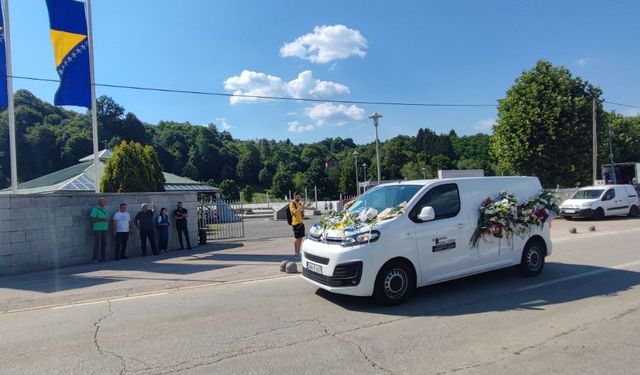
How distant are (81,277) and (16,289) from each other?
1455mm

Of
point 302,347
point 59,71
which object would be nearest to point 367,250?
point 302,347

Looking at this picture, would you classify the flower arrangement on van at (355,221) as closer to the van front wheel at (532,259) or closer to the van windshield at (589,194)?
the van front wheel at (532,259)

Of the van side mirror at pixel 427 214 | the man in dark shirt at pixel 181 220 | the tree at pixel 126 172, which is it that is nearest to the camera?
the van side mirror at pixel 427 214

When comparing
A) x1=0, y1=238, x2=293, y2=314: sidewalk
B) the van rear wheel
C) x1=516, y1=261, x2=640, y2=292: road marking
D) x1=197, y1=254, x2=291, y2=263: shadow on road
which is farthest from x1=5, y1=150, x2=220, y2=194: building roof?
the van rear wheel

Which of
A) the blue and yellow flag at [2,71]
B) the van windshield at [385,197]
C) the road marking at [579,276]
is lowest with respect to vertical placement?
the road marking at [579,276]

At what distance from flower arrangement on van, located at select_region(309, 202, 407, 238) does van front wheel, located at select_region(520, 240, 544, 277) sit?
2.93 m

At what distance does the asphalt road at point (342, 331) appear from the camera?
430cm

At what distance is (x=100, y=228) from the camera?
12.6 m

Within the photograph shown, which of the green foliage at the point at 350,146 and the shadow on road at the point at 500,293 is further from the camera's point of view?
the green foliage at the point at 350,146

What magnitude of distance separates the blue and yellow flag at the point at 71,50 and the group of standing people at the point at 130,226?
14.9ft

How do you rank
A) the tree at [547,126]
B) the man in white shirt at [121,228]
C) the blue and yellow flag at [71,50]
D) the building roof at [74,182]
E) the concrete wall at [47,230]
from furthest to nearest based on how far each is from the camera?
the building roof at [74,182] → the tree at [547,126] → the blue and yellow flag at [71,50] → the man in white shirt at [121,228] → the concrete wall at [47,230]

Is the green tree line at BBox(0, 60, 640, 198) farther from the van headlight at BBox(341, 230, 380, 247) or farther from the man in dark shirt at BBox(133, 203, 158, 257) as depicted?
the van headlight at BBox(341, 230, 380, 247)

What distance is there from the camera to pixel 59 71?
15.0 metres

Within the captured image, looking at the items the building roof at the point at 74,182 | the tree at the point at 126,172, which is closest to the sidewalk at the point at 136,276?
the tree at the point at 126,172
